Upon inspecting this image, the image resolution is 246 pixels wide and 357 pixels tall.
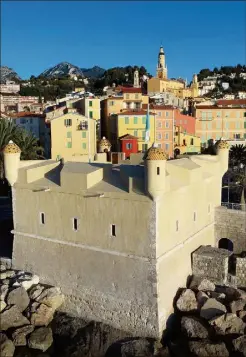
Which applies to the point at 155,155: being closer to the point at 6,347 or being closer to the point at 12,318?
the point at 12,318

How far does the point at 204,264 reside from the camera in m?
19.7

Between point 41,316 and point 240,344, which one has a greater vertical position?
point 41,316

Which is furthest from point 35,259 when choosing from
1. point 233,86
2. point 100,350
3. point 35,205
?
point 233,86

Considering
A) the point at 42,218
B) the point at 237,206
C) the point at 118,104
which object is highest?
the point at 118,104

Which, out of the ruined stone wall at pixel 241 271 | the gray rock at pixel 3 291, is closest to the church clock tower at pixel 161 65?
the ruined stone wall at pixel 241 271

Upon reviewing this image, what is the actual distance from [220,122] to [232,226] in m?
31.1

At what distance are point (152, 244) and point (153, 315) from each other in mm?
2900

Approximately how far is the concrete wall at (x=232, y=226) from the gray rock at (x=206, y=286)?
3836mm

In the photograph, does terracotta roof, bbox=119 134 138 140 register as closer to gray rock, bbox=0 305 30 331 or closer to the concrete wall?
the concrete wall

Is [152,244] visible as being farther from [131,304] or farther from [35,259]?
[35,259]

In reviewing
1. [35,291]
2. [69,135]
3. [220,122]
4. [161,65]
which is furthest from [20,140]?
[161,65]

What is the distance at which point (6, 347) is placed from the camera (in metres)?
16.4

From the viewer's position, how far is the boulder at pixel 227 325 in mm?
16609

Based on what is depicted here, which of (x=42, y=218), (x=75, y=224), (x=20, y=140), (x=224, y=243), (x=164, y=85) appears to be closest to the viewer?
(x=75, y=224)
